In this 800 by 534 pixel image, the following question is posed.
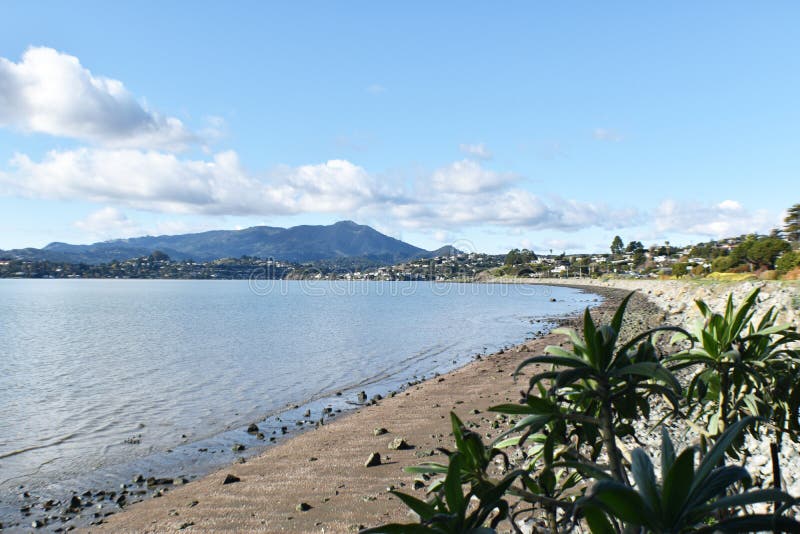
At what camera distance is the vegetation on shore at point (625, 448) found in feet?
5.10

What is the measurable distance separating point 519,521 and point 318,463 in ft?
20.3

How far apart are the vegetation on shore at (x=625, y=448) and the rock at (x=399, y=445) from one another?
9917 mm

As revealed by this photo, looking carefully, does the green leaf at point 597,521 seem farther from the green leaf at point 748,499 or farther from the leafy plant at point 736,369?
the leafy plant at point 736,369

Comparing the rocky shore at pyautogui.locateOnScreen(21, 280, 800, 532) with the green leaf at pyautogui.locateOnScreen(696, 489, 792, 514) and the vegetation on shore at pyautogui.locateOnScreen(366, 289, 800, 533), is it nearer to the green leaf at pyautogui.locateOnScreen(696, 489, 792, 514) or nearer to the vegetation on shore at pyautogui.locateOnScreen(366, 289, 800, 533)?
the vegetation on shore at pyautogui.locateOnScreen(366, 289, 800, 533)

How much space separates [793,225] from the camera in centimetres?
7075

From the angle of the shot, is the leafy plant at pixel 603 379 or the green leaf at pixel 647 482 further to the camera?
the leafy plant at pixel 603 379

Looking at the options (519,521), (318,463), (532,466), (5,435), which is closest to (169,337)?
(5,435)

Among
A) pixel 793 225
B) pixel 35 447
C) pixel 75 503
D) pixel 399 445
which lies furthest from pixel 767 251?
pixel 75 503

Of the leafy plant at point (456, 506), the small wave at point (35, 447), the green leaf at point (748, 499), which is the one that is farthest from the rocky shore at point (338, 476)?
the small wave at point (35, 447)

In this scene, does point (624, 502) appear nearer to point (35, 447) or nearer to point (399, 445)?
point (399, 445)

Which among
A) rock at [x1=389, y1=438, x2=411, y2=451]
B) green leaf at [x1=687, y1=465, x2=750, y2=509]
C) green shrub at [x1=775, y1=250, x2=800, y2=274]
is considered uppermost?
green shrub at [x1=775, y1=250, x2=800, y2=274]

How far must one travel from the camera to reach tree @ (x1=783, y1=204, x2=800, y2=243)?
70.2 meters

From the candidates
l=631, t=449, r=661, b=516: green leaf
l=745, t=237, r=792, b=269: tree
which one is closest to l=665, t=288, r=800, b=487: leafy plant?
l=631, t=449, r=661, b=516: green leaf

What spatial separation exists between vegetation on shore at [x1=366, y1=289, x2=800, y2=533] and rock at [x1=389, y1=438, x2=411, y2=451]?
992 centimetres
